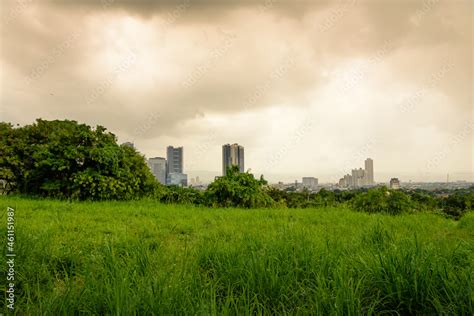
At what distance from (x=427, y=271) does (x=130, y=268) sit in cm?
Answer: 227

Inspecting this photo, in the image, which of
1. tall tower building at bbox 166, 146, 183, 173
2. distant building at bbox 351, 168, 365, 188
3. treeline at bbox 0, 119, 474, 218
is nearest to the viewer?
treeline at bbox 0, 119, 474, 218

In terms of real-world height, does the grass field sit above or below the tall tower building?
below

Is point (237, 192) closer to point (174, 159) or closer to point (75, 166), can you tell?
point (75, 166)

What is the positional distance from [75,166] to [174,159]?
21633 millimetres

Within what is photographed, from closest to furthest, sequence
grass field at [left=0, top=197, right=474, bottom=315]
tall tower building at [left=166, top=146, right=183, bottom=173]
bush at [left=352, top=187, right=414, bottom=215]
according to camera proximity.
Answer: grass field at [left=0, top=197, right=474, bottom=315], bush at [left=352, top=187, right=414, bottom=215], tall tower building at [left=166, top=146, right=183, bottom=173]

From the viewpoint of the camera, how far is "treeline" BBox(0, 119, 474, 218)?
9.52 meters

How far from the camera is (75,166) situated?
10039 millimetres

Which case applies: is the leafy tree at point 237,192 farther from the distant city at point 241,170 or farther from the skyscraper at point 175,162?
the skyscraper at point 175,162

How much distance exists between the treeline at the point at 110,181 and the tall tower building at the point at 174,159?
1789 cm

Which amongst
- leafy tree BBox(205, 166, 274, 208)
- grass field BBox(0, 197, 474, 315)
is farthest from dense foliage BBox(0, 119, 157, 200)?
grass field BBox(0, 197, 474, 315)

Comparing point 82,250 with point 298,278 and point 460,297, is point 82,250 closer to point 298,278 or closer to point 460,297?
point 298,278

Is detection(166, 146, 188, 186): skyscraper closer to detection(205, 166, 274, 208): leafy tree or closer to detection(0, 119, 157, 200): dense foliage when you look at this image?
detection(0, 119, 157, 200): dense foliage

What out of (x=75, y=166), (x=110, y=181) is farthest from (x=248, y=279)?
(x=75, y=166)

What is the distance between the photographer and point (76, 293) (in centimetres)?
212
